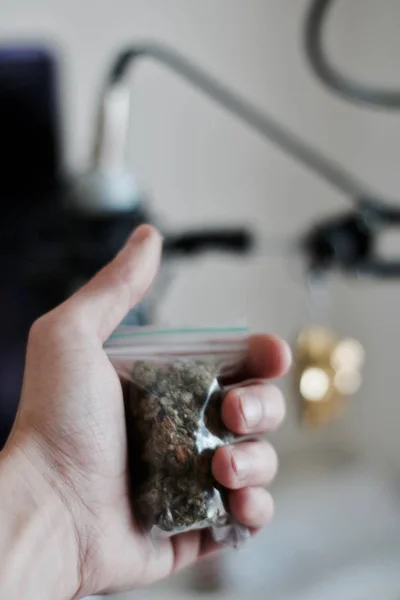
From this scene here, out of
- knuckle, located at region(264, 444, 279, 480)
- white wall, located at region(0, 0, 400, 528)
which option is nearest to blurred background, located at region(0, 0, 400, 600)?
white wall, located at region(0, 0, 400, 528)

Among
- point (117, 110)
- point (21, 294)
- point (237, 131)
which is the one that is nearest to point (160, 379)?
point (117, 110)

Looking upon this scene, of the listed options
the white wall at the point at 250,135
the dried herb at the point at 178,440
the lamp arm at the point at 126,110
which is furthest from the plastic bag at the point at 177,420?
the white wall at the point at 250,135

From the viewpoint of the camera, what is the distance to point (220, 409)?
0.64m

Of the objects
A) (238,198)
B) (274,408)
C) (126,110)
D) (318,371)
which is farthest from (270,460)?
(238,198)

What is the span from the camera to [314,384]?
3.22 feet

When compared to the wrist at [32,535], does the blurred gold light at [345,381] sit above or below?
below

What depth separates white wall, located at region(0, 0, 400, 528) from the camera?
1538mm

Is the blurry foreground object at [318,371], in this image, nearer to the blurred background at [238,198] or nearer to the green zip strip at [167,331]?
the blurred background at [238,198]

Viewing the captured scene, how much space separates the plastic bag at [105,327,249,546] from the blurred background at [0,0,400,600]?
14.2 inches

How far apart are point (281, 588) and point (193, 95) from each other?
100 centimetres

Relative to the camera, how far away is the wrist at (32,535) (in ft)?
2.02

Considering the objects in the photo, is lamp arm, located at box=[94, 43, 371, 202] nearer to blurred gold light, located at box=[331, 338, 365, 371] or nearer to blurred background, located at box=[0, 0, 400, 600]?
blurred background, located at box=[0, 0, 400, 600]

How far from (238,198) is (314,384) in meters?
0.87

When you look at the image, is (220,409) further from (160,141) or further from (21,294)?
(160,141)
